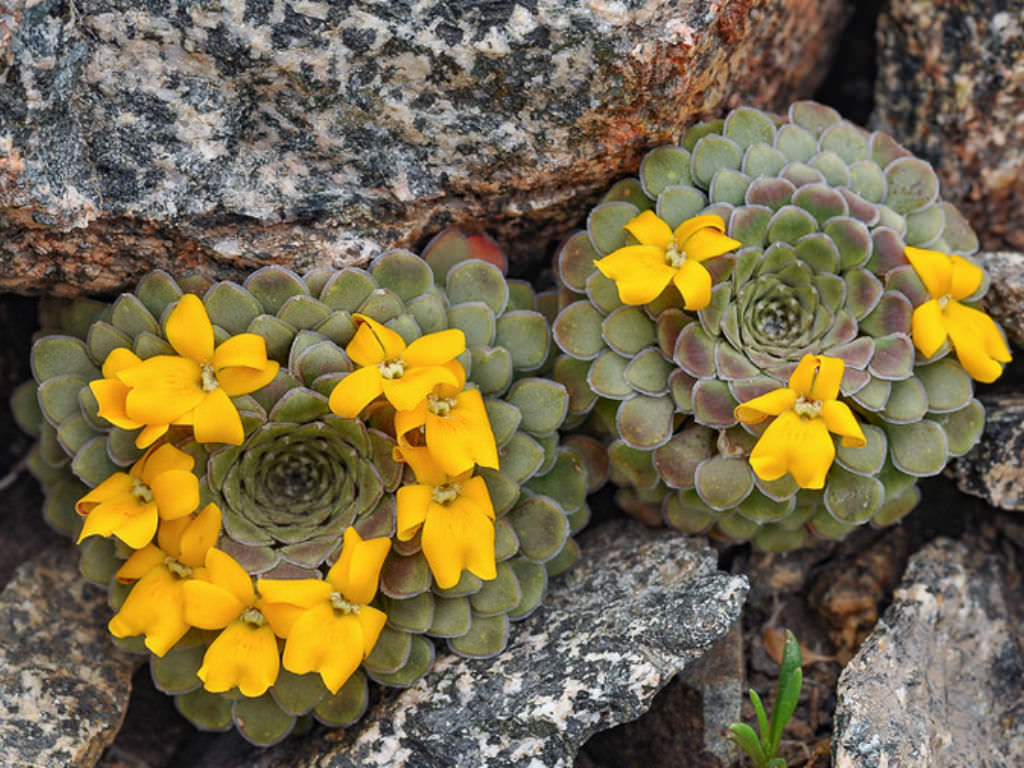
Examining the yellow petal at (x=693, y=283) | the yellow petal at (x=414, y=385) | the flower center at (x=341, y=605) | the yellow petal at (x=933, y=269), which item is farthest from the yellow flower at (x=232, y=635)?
the yellow petal at (x=933, y=269)

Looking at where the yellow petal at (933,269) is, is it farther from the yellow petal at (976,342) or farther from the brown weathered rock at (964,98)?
the brown weathered rock at (964,98)

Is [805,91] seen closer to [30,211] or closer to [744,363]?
[744,363]

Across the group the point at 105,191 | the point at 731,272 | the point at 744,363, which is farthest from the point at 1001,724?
the point at 105,191

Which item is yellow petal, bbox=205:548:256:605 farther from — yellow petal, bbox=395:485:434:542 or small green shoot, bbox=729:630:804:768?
small green shoot, bbox=729:630:804:768

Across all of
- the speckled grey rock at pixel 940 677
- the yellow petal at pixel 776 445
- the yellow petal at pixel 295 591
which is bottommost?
the yellow petal at pixel 295 591

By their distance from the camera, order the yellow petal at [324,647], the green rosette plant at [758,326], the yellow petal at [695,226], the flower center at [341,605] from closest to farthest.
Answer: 1. the yellow petal at [324,647]
2. the flower center at [341,605]
3. the yellow petal at [695,226]
4. the green rosette plant at [758,326]

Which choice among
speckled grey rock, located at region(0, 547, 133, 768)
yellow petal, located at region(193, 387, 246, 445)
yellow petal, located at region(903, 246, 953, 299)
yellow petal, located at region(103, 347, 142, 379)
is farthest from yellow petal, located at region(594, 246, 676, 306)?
speckled grey rock, located at region(0, 547, 133, 768)

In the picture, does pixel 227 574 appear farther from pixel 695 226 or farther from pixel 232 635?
pixel 695 226

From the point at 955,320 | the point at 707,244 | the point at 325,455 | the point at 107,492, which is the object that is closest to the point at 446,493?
the point at 325,455
